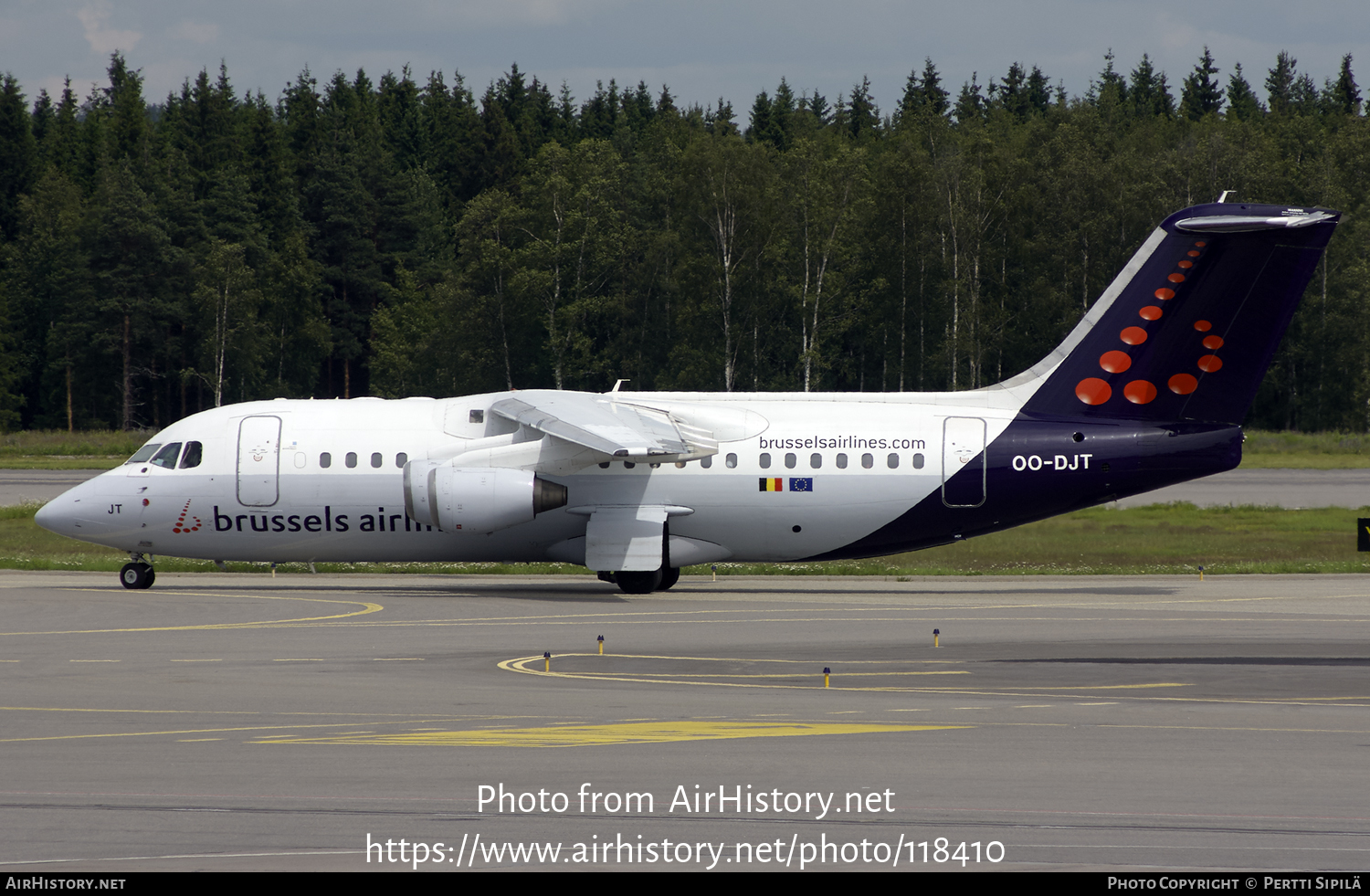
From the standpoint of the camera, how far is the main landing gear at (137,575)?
3027 centimetres

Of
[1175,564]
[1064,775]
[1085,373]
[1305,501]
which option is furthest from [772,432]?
[1305,501]

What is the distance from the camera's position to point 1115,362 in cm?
2880

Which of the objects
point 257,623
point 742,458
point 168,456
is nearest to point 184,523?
point 168,456

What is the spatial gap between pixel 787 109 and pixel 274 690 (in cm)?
12858

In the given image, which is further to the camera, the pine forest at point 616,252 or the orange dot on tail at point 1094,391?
the pine forest at point 616,252

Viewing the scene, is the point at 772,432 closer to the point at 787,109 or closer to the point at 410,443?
the point at 410,443

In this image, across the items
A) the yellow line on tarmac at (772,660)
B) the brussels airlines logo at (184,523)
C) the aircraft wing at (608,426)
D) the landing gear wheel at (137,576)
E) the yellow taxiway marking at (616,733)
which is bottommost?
the landing gear wheel at (137,576)

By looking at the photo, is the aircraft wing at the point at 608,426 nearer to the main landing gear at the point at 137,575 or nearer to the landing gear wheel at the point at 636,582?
the landing gear wheel at the point at 636,582

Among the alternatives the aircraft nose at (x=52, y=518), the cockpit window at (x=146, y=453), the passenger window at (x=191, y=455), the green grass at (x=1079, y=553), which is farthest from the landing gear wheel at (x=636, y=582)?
the aircraft nose at (x=52, y=518)

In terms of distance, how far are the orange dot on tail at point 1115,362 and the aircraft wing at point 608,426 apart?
8.29 metres

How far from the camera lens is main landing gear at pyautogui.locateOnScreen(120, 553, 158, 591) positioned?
99.3 feet

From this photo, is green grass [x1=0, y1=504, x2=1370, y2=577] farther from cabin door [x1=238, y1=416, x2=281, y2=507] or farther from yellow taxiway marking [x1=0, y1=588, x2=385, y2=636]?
yellow taxiway marking [x1=0, y1=588, x2=385, y2=636]

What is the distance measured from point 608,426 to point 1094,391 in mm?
10180

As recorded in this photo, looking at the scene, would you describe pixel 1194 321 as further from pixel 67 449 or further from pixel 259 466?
pixel 67 449
